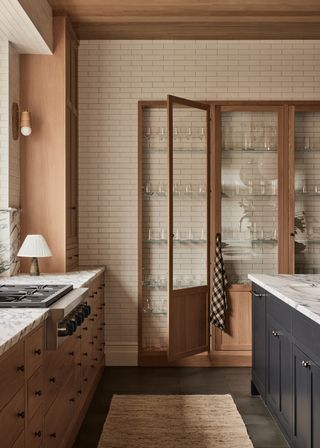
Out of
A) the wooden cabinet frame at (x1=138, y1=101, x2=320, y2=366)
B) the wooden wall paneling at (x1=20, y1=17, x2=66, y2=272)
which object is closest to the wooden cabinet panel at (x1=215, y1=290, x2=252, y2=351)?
the wooden cabinet frame at (x1=138, y1=101, x2=320, y2=366)

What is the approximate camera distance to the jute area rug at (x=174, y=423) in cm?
367

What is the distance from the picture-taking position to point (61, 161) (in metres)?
4.97

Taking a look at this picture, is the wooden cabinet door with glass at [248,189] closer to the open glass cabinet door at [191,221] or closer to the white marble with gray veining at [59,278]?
the open glass cabinet door at [191,221]

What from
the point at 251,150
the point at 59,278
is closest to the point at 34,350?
the point at 59,278

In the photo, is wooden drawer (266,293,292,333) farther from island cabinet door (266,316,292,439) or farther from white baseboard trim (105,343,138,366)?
white baseboard trim (105,343,138,366)

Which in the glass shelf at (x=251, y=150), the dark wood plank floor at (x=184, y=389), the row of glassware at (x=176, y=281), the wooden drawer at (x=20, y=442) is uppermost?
the glass shelf at (x=251, y=150)

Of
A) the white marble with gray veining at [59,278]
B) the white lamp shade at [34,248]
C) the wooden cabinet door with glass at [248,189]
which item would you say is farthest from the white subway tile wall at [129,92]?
the white lamp shade at [34,248]

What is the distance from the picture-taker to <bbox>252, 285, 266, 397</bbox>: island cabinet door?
419 centimetres

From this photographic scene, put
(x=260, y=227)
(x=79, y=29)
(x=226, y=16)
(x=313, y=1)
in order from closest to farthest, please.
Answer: (x=313, y=1)
(x=226, y=16)
(x=79, y=29)
(x=260, y=227)

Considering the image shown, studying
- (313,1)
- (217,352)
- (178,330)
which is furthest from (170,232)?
(313,1)

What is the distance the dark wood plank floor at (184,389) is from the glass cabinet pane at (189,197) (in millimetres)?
848

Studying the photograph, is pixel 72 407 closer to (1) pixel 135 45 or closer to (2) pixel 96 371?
(2) pixel 96 371

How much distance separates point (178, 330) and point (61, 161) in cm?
186

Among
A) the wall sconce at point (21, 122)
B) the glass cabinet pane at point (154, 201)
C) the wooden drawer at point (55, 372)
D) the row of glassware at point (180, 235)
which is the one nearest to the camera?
the wooden drawer at point (55, 372)
